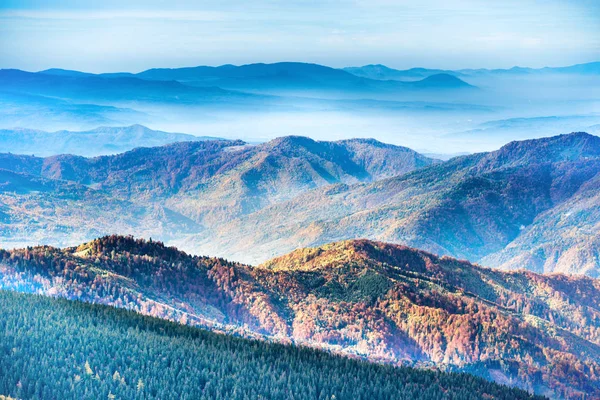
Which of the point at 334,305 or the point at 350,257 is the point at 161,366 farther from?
the point at 350,257

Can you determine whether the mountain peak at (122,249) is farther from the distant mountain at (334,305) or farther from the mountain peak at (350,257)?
the mountain peak at (350,257)

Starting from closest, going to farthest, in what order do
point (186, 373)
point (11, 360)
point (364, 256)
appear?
point (11, 360), point (186, 373), point (364, 256)

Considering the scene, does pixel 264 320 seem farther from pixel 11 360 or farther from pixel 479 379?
pixel 11 360

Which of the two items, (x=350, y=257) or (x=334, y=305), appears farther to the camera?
(x=350, y=257)

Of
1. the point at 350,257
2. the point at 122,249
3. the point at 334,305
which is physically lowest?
the point at 334,305

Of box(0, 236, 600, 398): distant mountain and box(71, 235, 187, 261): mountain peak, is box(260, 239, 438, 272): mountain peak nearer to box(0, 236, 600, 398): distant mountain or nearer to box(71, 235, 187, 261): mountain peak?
box(0, 236, 600, 398): distant mountain

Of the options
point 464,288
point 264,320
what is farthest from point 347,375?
point 464,288

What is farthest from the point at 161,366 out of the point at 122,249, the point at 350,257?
the point at 350,257

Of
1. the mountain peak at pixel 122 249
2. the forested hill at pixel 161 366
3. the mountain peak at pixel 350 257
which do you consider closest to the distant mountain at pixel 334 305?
the mountain peak at pixel 122 249
